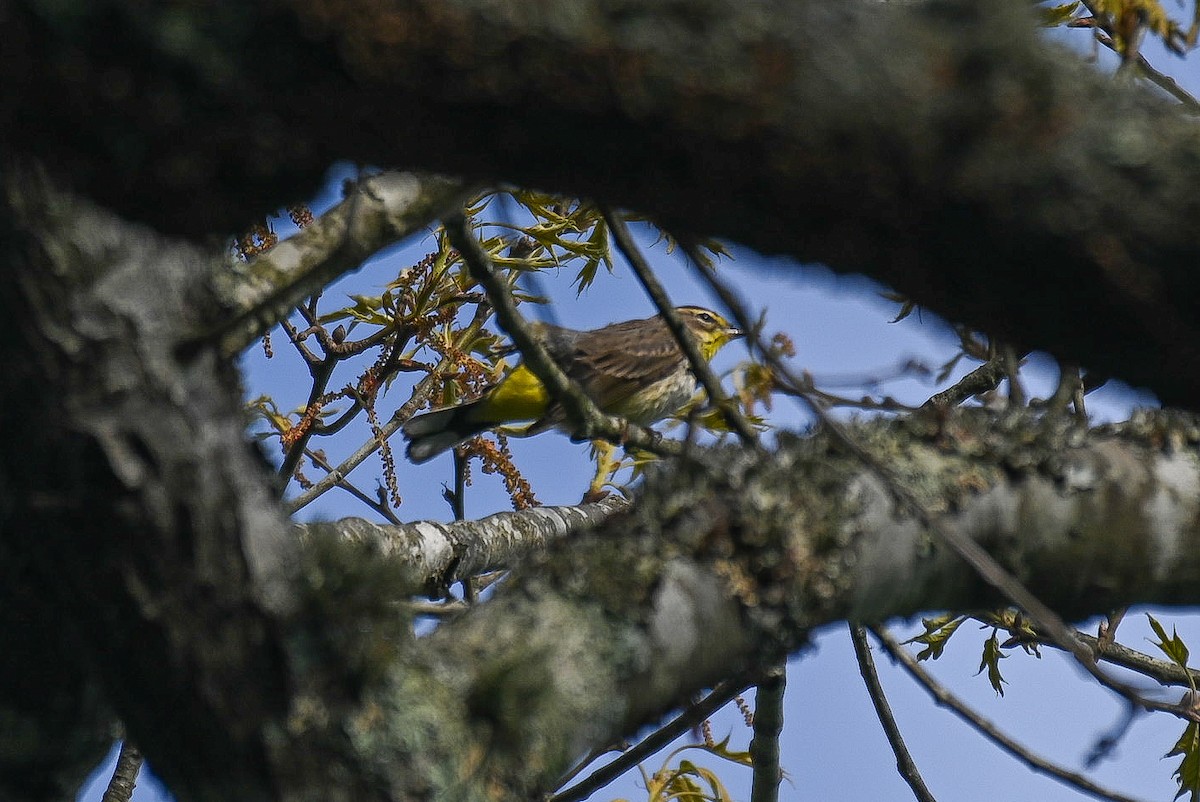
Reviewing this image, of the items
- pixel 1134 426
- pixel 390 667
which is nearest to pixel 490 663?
pixel 390 667

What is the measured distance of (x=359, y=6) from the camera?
3.88ft

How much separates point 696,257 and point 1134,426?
3.09ft

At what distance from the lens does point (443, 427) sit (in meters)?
7.64

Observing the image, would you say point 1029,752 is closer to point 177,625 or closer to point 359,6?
point 177,625

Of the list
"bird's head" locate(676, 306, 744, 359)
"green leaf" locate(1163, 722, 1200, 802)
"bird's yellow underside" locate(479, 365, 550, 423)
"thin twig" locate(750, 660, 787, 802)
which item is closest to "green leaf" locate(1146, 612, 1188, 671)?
"green leaf" locate(1163, 722, 1200, 802)

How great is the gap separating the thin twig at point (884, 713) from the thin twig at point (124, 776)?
7.99 feet

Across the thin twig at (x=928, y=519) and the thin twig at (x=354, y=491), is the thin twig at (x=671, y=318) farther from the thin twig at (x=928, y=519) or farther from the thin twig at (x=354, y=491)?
the thin twig at (x=354, y=491)

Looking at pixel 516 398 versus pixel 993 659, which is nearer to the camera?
pixel 993 659

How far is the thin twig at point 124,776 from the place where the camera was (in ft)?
13.3

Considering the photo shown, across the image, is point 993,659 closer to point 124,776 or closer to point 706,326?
point 124,776

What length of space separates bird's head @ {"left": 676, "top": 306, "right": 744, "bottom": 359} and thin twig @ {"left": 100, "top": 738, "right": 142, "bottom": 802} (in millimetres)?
5762

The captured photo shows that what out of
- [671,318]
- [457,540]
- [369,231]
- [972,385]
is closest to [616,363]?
[972,385]

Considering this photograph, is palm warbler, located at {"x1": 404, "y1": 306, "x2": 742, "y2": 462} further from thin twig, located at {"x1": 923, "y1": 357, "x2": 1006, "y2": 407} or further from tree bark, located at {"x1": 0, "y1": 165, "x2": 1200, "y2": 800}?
tree bark, located at {"x1": 0, "y1": 165, "x2": 1200, "y2": 800}

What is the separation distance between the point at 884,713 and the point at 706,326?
249 inches
